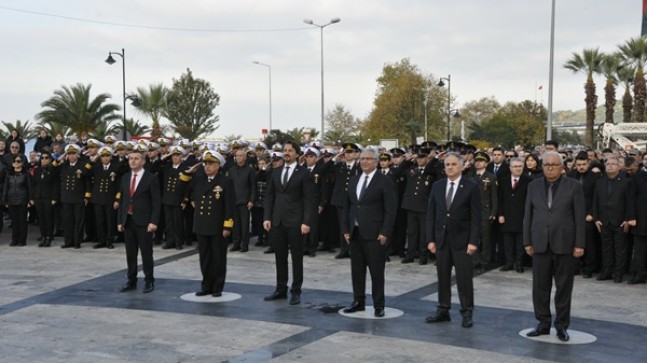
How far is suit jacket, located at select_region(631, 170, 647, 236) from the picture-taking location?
11180 mm

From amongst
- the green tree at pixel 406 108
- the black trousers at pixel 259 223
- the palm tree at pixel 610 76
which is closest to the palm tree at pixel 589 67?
the palm tree at pixel 610 76

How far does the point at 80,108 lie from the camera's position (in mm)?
40750

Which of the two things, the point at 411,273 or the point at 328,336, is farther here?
the point at 411,273

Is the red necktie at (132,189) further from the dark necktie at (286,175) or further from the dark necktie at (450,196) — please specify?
the dark necktie at (450,196)

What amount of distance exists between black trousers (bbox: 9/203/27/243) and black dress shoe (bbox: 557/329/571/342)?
11.3 meters

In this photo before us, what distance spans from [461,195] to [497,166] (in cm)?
450

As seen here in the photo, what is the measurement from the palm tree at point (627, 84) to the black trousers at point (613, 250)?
39.6m

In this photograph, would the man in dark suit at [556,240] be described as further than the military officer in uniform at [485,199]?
No

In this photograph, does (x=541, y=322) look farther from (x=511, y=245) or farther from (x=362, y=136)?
(x=362, y=136)

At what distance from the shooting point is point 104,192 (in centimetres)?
1477

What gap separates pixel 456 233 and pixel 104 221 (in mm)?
8734

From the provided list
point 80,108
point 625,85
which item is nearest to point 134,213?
point 80,108

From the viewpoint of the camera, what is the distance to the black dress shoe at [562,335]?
768cm

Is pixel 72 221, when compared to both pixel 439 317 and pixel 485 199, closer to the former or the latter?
pixel 485 199
